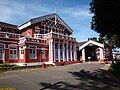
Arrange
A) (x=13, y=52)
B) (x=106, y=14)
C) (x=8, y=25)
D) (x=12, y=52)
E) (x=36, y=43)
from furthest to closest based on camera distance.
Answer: (x=8, y=25) → (x=36, y=43) → (x=13, y=52) → (x=12, y=52) → (x=106, y=14)

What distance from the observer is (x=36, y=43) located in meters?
35.4

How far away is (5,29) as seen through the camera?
37.5 metres

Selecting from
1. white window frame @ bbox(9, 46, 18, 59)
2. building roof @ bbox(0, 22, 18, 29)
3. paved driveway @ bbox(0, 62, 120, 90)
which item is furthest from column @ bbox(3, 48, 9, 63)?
paved driveway @ bbox(0, 62, 120, 90)

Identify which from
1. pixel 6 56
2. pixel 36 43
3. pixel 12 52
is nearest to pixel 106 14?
pixel 36 43

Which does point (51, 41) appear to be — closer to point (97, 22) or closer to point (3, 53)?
point (3, 53)

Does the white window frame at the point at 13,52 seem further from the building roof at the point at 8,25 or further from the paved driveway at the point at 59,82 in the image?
the paved driveway at the point at 59,82

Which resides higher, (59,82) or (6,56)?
(6,56)

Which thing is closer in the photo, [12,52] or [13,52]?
[12,52]

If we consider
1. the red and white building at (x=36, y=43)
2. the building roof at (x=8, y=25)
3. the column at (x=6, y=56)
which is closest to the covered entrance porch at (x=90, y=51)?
the red and white building at (x=36, y=43)

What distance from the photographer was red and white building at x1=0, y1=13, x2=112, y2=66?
33188 mm

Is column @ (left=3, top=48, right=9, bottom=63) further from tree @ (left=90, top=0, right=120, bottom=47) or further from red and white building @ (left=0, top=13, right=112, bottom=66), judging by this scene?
tree @ (left=90, top=0, right=120, bottom=47)

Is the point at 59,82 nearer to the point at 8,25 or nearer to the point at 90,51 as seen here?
the point at 8,25

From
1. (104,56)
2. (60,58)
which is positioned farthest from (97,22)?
(104,56)

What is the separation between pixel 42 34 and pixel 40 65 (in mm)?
7178
